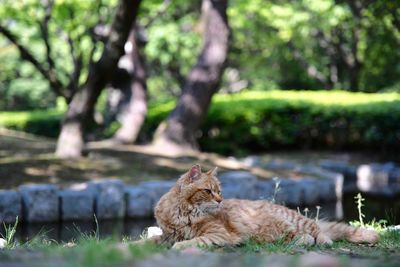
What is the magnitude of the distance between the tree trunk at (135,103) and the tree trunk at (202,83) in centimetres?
219

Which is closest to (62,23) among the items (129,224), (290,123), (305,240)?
(290,123)

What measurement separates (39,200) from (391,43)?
17.1 metres

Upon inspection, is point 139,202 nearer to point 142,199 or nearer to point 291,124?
point 142,199

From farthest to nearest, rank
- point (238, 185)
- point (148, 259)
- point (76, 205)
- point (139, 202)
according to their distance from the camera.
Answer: point (238, 185)
point (139, 202)
point (76, 205)
point (148, 259)

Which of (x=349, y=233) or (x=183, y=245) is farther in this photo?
(x=349, y=233)

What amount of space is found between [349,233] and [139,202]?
4.72m

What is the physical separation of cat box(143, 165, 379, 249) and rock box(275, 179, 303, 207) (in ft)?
19.5

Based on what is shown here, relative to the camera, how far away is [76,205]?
9289 mm

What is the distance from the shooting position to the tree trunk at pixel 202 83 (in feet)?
47.2

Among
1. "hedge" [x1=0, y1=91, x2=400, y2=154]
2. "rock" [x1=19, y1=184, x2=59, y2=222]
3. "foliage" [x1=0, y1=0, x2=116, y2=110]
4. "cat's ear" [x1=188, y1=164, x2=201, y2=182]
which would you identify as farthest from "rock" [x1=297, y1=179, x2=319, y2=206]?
"cat's ear" [x1=188, y1=164, x2=201, y2=182]

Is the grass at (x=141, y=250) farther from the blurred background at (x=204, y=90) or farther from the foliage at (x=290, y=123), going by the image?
the foliage at (x=290, y=123)

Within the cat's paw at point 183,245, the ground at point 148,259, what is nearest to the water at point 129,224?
the cat's paw at point 183,245

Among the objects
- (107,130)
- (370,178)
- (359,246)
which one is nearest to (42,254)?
(359,246)

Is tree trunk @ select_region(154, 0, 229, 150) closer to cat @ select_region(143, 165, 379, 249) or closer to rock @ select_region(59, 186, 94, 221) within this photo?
rock @ select_region(59, 186, 94, 221)
